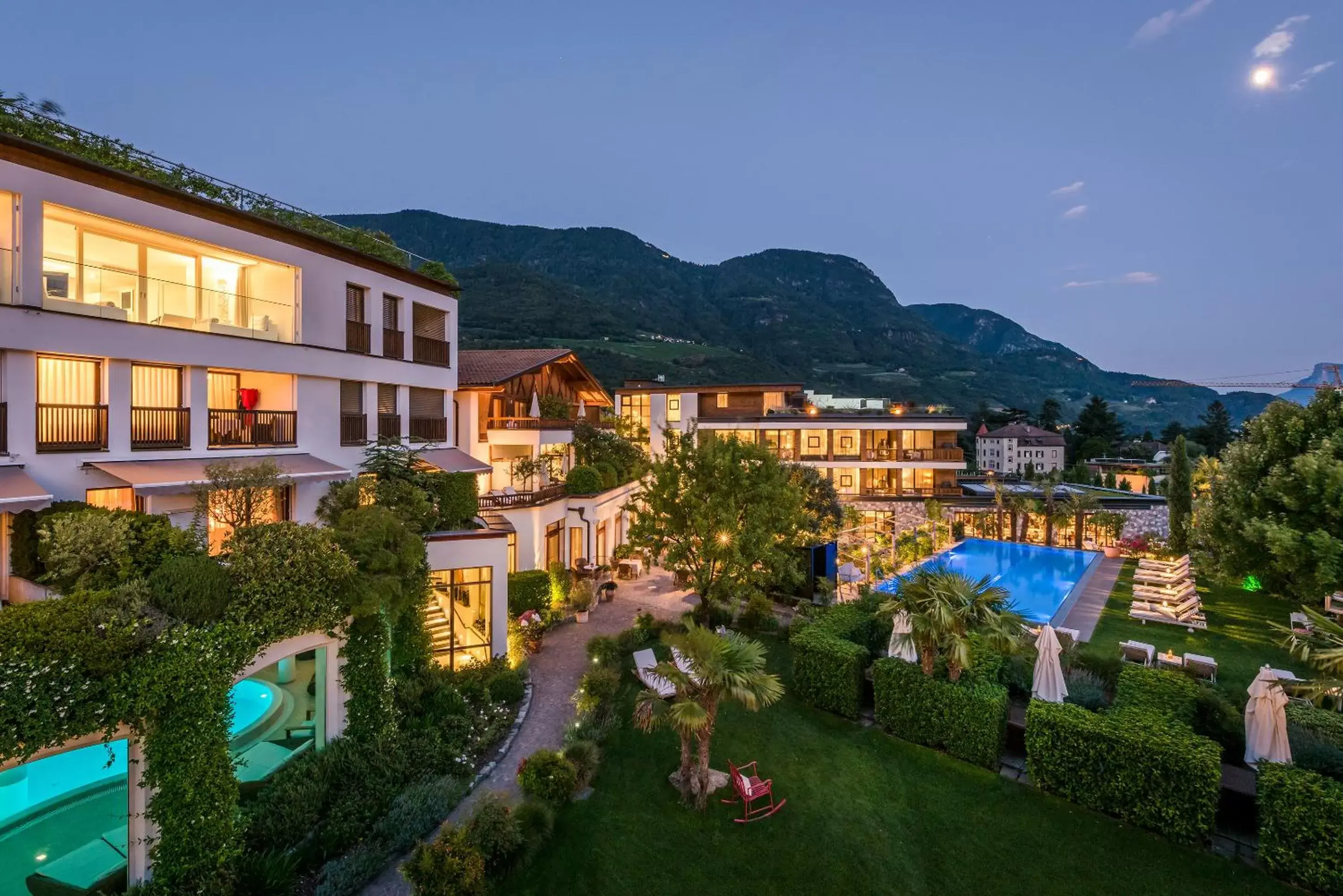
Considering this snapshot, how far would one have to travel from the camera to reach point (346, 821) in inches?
397

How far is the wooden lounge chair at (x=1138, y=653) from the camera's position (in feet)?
55.2

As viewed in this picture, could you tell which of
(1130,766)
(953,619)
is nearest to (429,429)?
(953,619)

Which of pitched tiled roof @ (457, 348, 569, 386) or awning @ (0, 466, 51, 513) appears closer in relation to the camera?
awning @ (0, 466, 51, 513)

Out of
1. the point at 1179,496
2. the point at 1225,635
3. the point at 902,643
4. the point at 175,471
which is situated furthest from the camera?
the point at 1179,496

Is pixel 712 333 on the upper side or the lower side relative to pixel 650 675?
upper

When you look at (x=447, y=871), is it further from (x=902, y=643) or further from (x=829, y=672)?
(x=902, y=643)

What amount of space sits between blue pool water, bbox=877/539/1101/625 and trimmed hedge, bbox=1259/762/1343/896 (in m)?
12.1

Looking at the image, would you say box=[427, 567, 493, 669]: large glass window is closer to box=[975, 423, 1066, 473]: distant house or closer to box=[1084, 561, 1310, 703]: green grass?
box=[1084, 561, 1310, 703]: green grass

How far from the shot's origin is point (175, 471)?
1245cm

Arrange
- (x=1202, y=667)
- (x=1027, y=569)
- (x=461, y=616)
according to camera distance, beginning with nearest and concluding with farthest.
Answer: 1. (x=1202, y=667)
2. (x=461, y=616)
3. (x=1027, y=569)

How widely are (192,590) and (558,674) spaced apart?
9702mm

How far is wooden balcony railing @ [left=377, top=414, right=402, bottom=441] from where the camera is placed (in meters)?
18.5

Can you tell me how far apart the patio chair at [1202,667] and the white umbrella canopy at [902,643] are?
827 centimetres

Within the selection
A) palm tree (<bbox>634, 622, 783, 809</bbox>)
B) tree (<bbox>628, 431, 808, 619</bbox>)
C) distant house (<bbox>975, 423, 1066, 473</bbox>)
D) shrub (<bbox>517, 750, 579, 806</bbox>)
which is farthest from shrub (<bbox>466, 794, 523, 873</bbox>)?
distant house (<bbox>975, 423, 1066, 473</bbox>)
